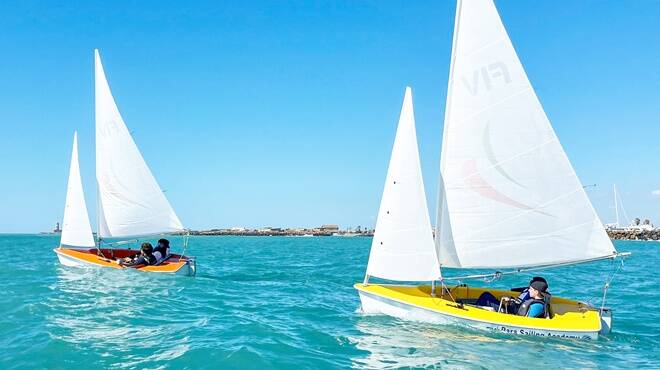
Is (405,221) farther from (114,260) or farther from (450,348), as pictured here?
(114,260)

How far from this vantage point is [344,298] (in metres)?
18.1

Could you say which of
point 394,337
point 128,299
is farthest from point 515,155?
point 128,299

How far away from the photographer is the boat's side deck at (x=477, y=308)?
462 inches

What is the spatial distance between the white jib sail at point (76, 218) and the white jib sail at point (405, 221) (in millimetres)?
20009

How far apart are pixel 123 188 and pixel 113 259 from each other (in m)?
3.71

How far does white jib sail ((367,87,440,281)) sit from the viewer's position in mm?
13258

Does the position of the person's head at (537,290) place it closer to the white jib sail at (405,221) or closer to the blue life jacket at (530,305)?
the blue life jacket at (530,305)

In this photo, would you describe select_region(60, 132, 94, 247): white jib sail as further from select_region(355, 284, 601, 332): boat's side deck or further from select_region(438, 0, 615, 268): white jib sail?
select_region(438, 0, 615, 268): white jib sail

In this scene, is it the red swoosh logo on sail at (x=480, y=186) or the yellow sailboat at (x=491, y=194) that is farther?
the red swoosh logo on sail at (x=480, y=186)

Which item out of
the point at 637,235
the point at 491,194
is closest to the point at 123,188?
the point at 491,194

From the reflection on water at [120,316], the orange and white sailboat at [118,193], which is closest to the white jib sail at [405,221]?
the reflection on water at [120,316]

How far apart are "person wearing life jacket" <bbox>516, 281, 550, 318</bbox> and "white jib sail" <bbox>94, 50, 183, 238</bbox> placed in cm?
1838

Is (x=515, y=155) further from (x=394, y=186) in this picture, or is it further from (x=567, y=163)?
(x=394, y=186)

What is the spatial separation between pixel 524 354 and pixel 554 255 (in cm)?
355
